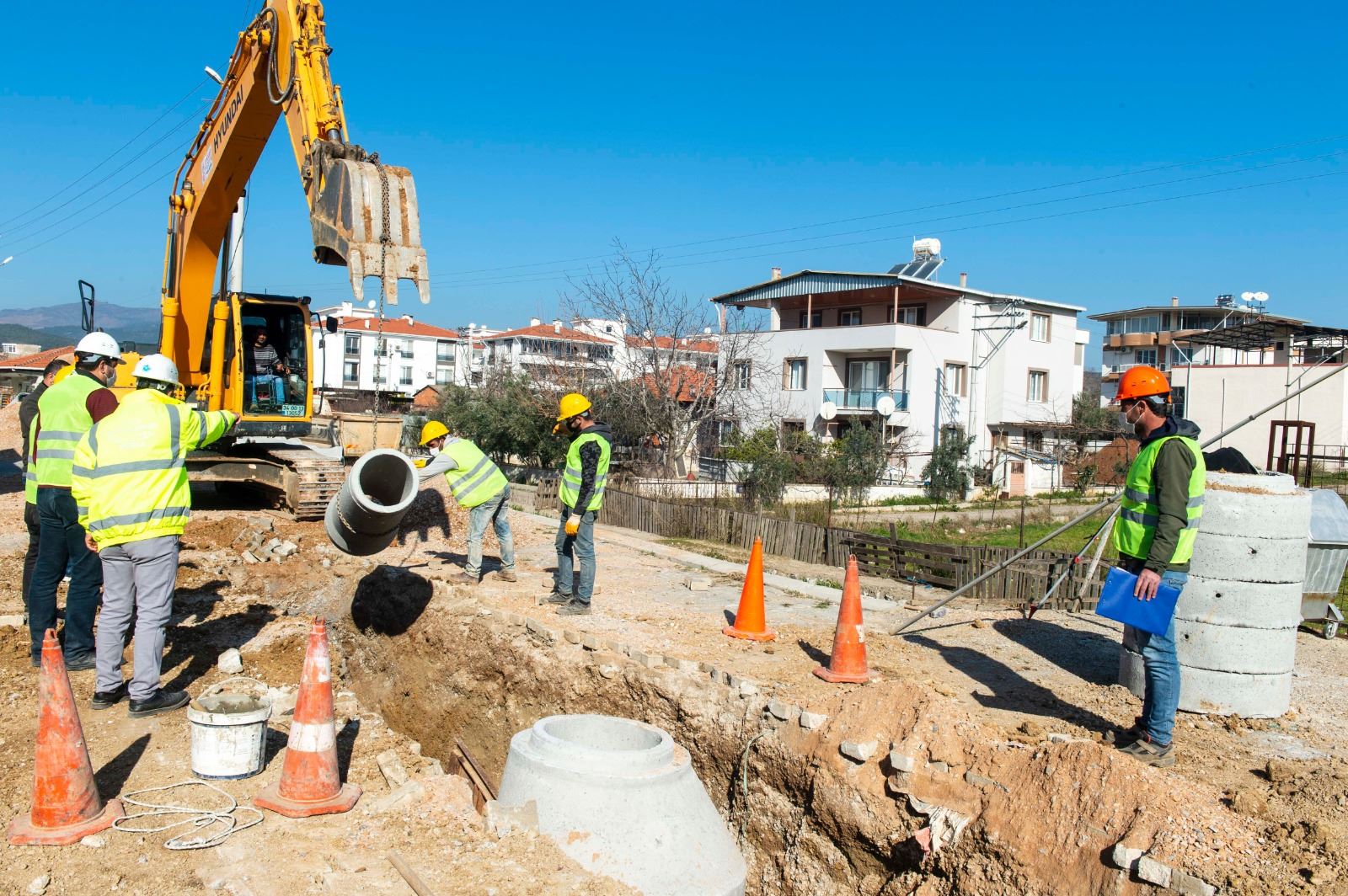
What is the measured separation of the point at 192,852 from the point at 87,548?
111 inches

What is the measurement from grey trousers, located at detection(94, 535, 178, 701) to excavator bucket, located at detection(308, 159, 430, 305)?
103 inches

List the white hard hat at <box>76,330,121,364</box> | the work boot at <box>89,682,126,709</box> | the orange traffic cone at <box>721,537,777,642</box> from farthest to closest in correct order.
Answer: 1. the orange traffic cone at <box>721,537,777,642</box>
2. the white hard hat at <box>76,330,121,364</box>
3. the work boot at <box>89,682,126,709</box>

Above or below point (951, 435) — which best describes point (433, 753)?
below

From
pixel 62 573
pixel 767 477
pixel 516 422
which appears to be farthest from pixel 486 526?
pixel 516 422

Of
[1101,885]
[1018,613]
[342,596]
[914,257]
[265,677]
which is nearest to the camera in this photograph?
[1101,885]

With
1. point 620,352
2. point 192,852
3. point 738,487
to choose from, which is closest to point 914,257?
point 620,352

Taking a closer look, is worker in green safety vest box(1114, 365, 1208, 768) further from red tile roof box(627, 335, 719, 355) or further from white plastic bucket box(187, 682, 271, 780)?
red tile roof box(627, 335, 719, 355)

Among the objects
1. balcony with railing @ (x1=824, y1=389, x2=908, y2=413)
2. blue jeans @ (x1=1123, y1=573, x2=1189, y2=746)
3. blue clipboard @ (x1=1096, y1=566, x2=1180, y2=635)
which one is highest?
balcony with railing @ (x1=824, y1=389, x2=908, y2=413)

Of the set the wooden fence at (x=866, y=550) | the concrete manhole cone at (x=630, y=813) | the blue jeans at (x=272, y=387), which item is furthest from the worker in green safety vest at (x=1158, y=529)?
the blue jeans at (x=272, y=387)

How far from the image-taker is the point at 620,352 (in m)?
31.0

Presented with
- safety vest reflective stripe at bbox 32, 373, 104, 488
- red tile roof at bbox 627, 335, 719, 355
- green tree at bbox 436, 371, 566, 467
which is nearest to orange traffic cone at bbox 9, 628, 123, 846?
safety vest reflective stripe at bbox 32, 373, 104, 488

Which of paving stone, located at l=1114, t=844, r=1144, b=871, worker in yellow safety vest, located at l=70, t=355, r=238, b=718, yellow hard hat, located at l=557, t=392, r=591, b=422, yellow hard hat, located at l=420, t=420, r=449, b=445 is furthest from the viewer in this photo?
yellow hard hat, located at l=420, t=420, r=449, b=445

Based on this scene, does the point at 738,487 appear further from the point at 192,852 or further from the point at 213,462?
the point at 192,852

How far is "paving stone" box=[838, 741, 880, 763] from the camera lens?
504 cm
